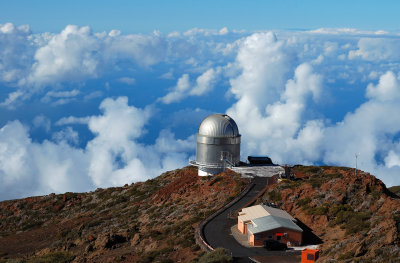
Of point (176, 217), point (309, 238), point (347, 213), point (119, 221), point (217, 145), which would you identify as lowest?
point (119, 221)

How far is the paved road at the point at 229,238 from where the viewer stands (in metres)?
32.8

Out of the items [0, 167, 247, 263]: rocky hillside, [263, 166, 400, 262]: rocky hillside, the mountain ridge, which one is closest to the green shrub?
the mountain ridge

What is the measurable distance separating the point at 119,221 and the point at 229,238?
17.8 m

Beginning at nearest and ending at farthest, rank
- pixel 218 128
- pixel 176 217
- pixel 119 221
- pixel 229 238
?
pixel 229 238 → pixel 176 217 → pixel 119 221 → pixel 218 128

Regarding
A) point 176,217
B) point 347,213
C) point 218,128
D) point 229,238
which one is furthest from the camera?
point 218,128

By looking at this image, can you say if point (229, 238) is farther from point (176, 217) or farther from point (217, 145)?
point (217, 145)

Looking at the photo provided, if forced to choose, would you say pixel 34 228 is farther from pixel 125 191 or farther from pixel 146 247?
pixel 146 247

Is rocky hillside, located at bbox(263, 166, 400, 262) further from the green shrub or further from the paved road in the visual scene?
the green shrub

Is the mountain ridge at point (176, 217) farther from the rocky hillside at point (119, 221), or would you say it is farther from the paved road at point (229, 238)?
the paved road at point (229, 238)

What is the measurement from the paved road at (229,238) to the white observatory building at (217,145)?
11.1m

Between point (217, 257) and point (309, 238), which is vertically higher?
point (217, 257)

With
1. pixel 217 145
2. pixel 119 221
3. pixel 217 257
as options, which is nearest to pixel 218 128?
pixel 217 145

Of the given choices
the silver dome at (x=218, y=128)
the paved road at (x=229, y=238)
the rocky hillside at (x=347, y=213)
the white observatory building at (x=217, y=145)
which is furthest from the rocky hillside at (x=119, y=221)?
the rocky hillside at (x=347, y=213)

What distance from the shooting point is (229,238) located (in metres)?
36.4
